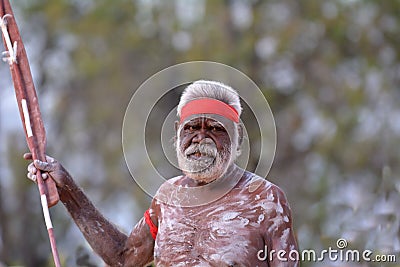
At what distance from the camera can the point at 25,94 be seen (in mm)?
4633

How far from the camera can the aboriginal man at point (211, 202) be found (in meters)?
4.24

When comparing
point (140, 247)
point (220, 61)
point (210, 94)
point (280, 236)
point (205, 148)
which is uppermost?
point (220, 61)

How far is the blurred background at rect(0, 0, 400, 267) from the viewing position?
16.5 metres

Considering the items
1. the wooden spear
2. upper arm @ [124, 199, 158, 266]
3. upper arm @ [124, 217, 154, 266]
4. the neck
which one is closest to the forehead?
the neck

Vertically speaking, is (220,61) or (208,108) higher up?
(220,61)

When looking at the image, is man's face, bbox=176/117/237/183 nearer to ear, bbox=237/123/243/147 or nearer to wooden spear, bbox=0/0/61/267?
ear, bbox=237/123/243/147

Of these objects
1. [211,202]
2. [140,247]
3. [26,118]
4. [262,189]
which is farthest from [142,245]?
[26,118]

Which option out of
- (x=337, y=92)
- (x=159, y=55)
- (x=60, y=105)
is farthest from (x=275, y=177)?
(x=60, y=105)

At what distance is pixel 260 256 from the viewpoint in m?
4.22

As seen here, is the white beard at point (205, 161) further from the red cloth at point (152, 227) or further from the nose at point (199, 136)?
the red cloth at point (152, 227)

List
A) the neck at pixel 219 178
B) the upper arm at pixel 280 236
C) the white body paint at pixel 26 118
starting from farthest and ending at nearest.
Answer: the white body paint at pixel 26 118 → the neck at pixel 219 178 → the upper arm at pixel 280 236

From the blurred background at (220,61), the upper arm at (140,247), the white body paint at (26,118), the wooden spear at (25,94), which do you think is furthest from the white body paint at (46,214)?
the blurred background at (220,61)

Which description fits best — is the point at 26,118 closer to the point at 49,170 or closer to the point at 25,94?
the point at 25,94

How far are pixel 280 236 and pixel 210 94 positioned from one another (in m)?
0.75
